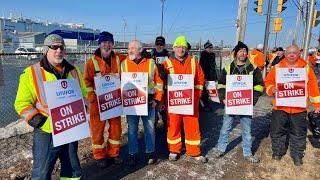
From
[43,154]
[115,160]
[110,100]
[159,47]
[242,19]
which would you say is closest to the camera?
[43,154]

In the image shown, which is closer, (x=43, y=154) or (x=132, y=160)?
(x=43, y=154)

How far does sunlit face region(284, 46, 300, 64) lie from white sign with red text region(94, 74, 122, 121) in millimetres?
3129

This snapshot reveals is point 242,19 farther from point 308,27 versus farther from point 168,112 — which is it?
point 168,112

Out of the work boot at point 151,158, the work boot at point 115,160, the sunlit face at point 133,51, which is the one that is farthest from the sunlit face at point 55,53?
the work boot at point 151,158

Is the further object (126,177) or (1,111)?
(1,111)

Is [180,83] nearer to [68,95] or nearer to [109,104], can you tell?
[109,104]

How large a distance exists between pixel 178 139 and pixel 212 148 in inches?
45.9

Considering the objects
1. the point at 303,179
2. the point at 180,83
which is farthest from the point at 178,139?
the point at 303,179

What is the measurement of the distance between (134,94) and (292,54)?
295cm

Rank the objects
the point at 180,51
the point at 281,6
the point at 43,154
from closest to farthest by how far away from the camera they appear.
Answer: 1. the point at 43,154
2. the point at 180,51
3. the point at 281,6

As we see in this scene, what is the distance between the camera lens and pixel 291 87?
21.0 ft

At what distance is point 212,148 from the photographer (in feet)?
23.5

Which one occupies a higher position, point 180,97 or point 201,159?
point 180,97

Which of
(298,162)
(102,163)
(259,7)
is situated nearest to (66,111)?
(102,163)
